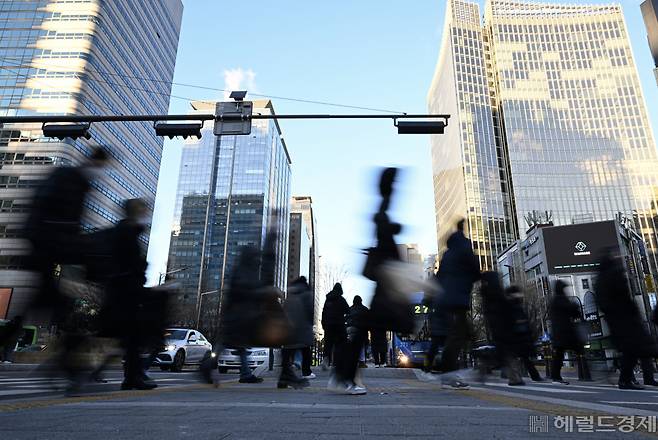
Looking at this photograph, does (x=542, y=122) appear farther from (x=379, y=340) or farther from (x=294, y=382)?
(x=379, y=340)

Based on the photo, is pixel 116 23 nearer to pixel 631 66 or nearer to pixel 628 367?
pixel 628 367

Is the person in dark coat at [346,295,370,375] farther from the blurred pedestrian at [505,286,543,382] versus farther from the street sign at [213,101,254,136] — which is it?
the street sign at [213,101,254,136]

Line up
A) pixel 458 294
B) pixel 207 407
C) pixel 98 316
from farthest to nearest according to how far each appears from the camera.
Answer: pixel 458 294 → pixel 98 316 → pixel 207 407

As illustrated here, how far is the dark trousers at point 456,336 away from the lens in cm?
462

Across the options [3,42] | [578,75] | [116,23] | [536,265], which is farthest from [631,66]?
[3,42]

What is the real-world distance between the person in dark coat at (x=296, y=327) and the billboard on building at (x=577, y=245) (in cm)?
6215

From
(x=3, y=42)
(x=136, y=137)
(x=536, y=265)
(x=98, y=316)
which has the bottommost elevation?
(x=98, y=316)

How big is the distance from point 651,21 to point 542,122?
9738 cm

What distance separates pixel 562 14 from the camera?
109m

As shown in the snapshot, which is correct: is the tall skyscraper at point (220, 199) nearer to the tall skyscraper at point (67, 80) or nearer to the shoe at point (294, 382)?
the tall skyscraper at point (67, 80)

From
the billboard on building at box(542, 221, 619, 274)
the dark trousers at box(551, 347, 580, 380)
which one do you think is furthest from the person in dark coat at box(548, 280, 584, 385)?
the billboard on building at box(542, 221, 619, 274)

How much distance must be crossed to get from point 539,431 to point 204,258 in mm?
121975

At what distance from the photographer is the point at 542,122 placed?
99.4 metres

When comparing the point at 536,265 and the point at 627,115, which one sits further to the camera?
the point at 627,115
